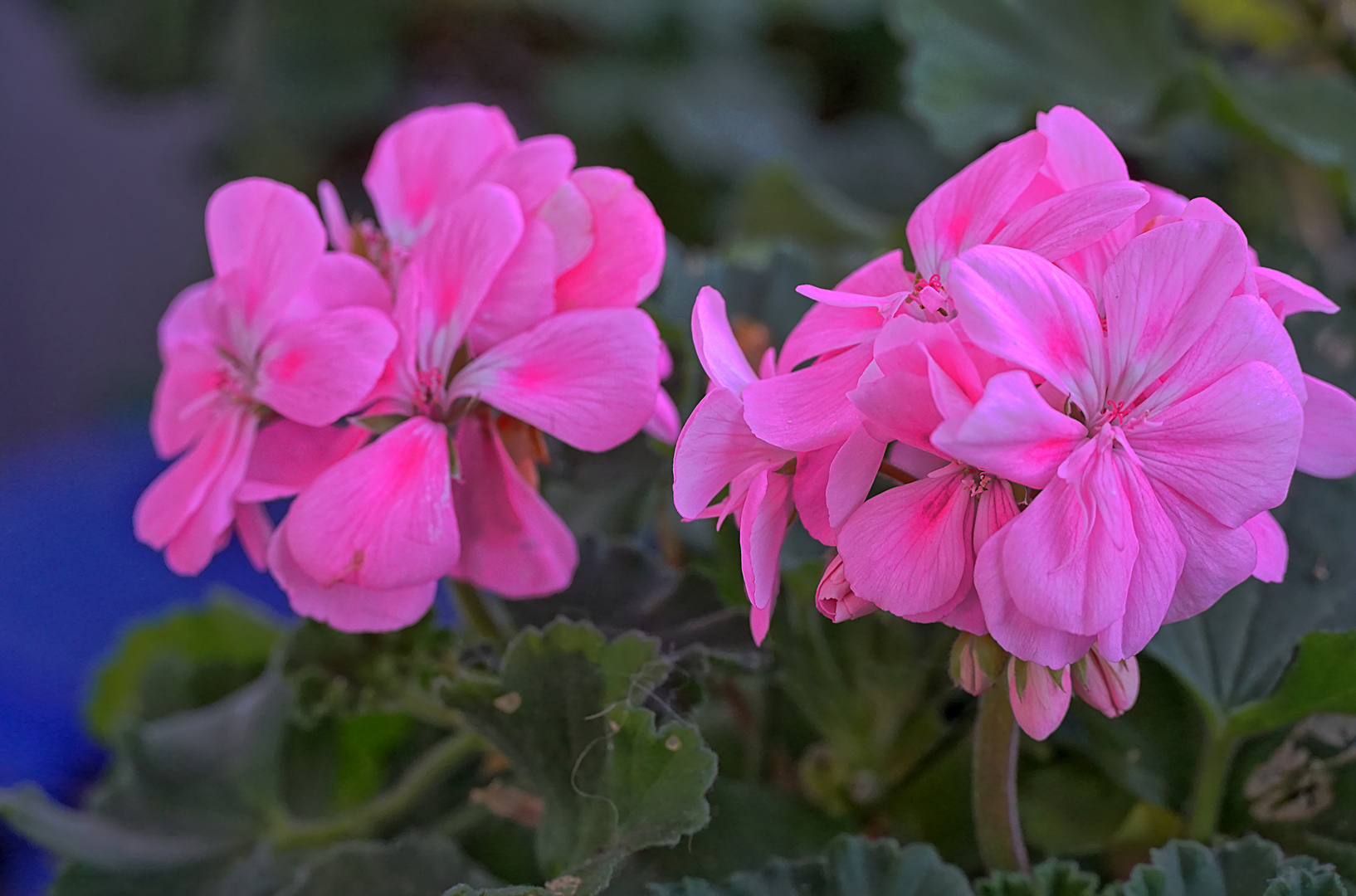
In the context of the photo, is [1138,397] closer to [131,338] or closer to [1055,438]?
[1055,438]

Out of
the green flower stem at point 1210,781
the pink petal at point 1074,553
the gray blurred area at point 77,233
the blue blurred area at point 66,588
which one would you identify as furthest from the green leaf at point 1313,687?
the gray blurred area at point 77,233

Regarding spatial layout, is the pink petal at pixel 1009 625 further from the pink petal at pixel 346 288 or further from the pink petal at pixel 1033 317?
the pink petal at pixel 346 288

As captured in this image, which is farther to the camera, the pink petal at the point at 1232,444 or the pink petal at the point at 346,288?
the pink petal at the point at 346,288

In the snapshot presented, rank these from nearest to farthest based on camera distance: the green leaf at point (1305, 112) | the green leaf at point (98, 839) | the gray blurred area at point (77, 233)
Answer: the green leaf at point (98, 839), the green leaf at point (1305, 112), the gray blurred area at point (77, 233)

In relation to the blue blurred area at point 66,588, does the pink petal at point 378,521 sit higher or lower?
higher

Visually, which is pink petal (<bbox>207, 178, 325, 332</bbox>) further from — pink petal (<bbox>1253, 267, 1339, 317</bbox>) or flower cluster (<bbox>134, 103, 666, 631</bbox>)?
pink petal (<bbox>1253, 267, 1339, 317</bbox>)

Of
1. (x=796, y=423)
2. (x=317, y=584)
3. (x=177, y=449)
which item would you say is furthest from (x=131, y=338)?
(x=796, y=423)

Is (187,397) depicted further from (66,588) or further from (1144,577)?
(66,588)

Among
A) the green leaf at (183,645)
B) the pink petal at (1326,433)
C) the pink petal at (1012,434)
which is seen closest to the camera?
the pink petal at (1012,434)
